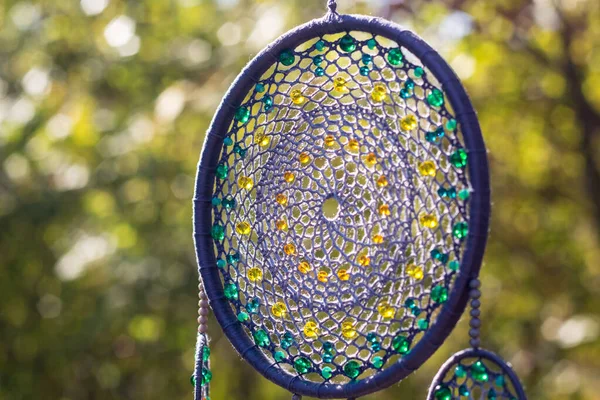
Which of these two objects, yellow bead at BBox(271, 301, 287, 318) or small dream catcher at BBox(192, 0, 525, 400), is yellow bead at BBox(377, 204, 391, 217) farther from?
yellow bead at BBox(271, 301, 287, 318)

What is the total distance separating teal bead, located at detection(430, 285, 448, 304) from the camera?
846mm

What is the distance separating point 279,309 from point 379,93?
0.31m

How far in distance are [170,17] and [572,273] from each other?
170 centimetres

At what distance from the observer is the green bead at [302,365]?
96cm

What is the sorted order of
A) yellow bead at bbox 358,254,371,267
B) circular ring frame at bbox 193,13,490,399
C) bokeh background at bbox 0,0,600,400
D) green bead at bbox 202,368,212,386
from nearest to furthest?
circular ring frame at bbox 193,13,490,399, yellow bead at bbox 358,254,371,267, green bead at bbox 202,368,212,386, bokeh background at bbox 0,0,600,400

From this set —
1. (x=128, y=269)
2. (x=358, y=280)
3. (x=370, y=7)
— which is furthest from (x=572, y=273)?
(x=358, y=280)

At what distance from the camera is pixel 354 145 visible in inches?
37.1

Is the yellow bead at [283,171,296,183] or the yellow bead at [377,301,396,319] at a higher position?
the yellow bead at [283,171,296,183]

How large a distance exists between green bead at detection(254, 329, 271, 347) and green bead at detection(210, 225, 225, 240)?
14 centimetres

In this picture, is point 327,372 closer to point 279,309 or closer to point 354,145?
point 279,309

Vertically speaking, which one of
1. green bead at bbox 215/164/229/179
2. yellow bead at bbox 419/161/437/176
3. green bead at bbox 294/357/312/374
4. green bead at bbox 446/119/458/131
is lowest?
green bead at bbox 294/357/312/374

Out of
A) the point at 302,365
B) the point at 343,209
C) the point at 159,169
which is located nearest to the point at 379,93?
the point at 343,209

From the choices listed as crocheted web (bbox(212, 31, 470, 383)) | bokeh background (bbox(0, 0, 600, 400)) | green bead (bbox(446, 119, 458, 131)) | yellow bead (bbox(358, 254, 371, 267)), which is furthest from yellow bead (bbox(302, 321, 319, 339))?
bokeh background (bbox(0, 0, 600, 400))

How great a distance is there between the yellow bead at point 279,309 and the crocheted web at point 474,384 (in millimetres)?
221
